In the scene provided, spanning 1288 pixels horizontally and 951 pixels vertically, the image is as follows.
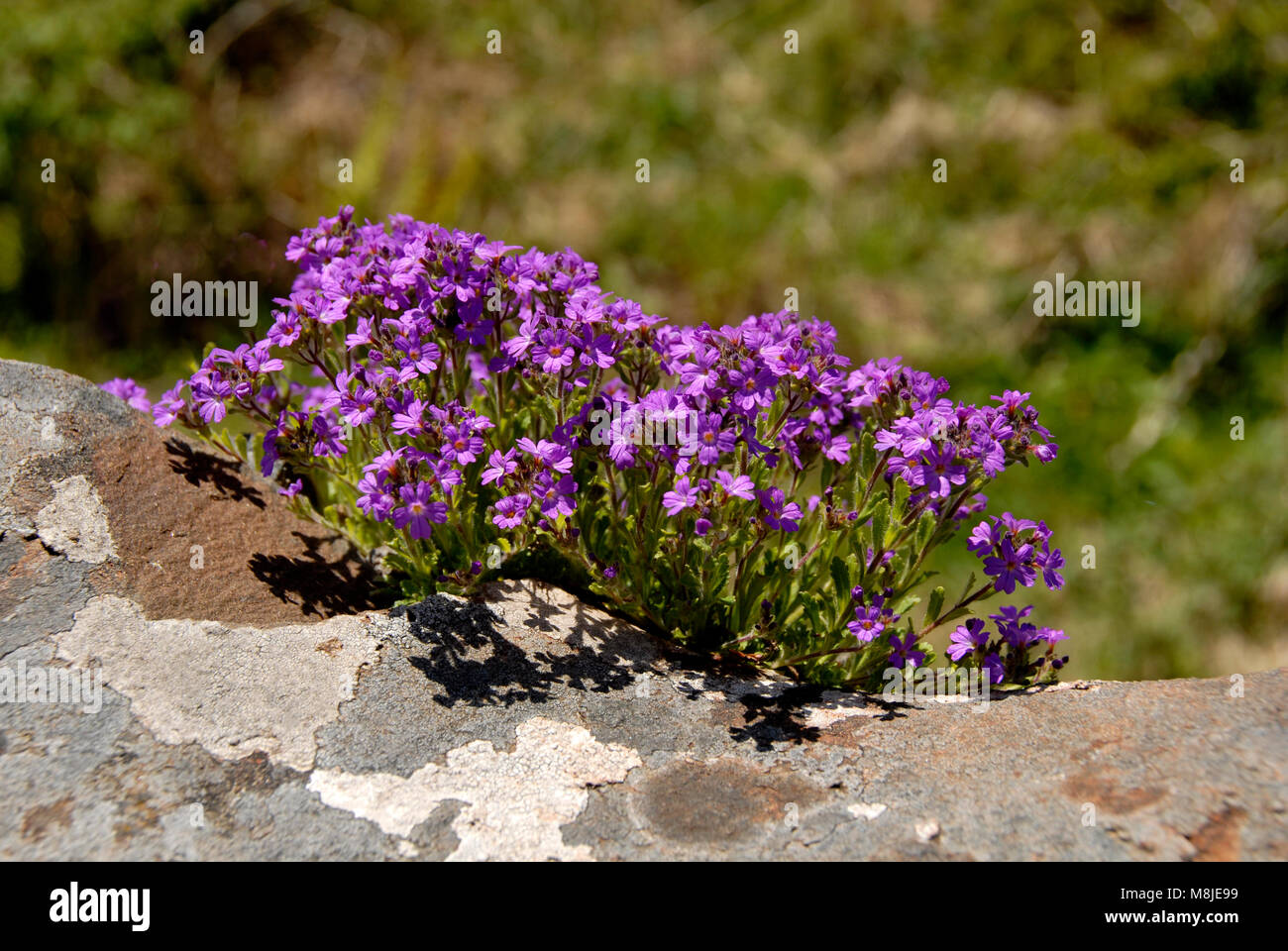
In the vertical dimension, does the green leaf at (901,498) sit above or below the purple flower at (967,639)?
above

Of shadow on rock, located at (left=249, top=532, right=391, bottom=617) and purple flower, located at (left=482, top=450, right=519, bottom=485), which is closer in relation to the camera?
purple flower, located at (left=482, top=450, right=519, bottom=485)

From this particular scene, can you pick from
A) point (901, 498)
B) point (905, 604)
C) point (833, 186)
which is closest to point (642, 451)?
point (901, 498)

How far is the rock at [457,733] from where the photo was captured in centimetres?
269

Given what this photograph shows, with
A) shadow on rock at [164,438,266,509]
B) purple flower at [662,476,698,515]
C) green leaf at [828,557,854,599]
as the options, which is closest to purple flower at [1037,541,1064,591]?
green leaf at [828,557,854,599]

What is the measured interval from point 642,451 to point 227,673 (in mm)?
1442

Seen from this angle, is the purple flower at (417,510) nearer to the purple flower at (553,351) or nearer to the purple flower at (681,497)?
the purple flower at (553,351)

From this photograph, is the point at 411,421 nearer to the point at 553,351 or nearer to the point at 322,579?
the point at 553,351

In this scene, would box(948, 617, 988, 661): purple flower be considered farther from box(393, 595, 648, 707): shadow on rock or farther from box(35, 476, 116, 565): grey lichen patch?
box(35, 476, 116, 565): grey lichen patch

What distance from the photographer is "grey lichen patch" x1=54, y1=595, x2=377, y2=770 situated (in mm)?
2930

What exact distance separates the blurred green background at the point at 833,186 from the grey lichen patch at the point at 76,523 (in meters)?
3.23

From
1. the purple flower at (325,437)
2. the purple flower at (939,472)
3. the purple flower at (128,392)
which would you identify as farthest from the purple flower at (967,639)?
the purple flower at (128,392)

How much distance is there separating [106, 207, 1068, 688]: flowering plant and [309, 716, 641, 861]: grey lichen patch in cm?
61

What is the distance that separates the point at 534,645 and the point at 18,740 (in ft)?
4.88

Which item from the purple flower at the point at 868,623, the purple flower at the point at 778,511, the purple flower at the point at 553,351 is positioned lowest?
the purple flower at the point at 868,623
